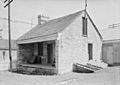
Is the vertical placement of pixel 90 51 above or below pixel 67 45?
below

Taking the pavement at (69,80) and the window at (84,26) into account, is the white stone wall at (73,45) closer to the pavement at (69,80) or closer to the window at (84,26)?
the window at (84,26)

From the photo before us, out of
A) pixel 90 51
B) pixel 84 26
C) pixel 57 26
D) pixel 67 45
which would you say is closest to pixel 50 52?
pixel 57 26

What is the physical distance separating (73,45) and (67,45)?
2.44ft

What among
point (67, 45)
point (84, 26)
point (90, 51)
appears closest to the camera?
point (67, 45)

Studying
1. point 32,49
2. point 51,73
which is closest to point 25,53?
point 32,49

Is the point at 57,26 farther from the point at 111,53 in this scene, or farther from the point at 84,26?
the point at 111,53

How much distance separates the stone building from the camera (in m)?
11.8

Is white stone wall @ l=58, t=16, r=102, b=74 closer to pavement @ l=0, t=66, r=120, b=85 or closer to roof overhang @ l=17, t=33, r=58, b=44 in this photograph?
roof overhang @ l=17, t=33, r=58, b=44

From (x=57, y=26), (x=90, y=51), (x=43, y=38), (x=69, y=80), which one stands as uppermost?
(x=57, y=26)

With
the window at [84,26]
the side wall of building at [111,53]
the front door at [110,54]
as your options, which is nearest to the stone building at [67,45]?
the window at [84,26]

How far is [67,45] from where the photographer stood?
40.1ft

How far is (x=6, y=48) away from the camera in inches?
755

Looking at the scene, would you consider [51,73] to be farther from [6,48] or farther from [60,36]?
[6,48]

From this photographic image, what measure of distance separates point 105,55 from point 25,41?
821 centimetres
